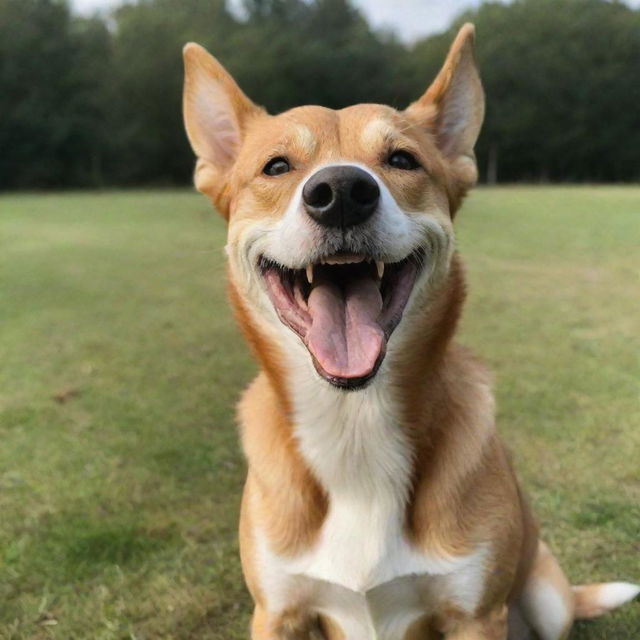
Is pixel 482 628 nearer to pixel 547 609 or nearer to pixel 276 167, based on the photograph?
pixel 547 609

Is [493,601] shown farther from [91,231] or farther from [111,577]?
[91,231]

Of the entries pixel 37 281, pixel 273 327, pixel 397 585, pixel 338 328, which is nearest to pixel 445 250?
pixel 338 328

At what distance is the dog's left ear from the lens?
280cm

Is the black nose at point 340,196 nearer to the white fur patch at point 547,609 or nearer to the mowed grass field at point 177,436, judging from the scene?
the mowed grass field at point 177,436

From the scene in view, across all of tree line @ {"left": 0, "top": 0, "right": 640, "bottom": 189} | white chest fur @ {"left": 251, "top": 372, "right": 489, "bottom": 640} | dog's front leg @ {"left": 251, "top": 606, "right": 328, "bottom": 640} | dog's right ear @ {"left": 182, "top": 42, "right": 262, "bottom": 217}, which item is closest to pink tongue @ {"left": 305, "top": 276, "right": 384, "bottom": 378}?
white chest fur @ {"left": 251, "top": 372, "right": 489, "bottom": 640}

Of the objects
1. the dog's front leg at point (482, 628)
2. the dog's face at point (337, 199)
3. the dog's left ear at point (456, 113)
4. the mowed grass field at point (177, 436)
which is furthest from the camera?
the mowed grass field at point (177, 436)

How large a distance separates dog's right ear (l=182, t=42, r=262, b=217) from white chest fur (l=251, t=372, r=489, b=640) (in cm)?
96

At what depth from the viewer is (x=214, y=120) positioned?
294cm

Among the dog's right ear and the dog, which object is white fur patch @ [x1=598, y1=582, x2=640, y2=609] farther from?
the dog's right ear

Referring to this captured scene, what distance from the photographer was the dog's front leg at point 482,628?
2.34 m

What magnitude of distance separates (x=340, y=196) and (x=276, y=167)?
515mm

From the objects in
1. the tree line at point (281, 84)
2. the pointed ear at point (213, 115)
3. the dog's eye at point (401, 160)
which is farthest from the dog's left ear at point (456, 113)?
the tree line at point (281, 84)

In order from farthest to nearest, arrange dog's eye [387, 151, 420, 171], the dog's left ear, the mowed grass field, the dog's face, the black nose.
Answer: the mowed grass field < the dog's left ear < dog's eye [387, 151, 420, 171] < the dog's face < the black nose

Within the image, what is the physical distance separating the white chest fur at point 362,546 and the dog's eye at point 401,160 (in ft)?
2.53
